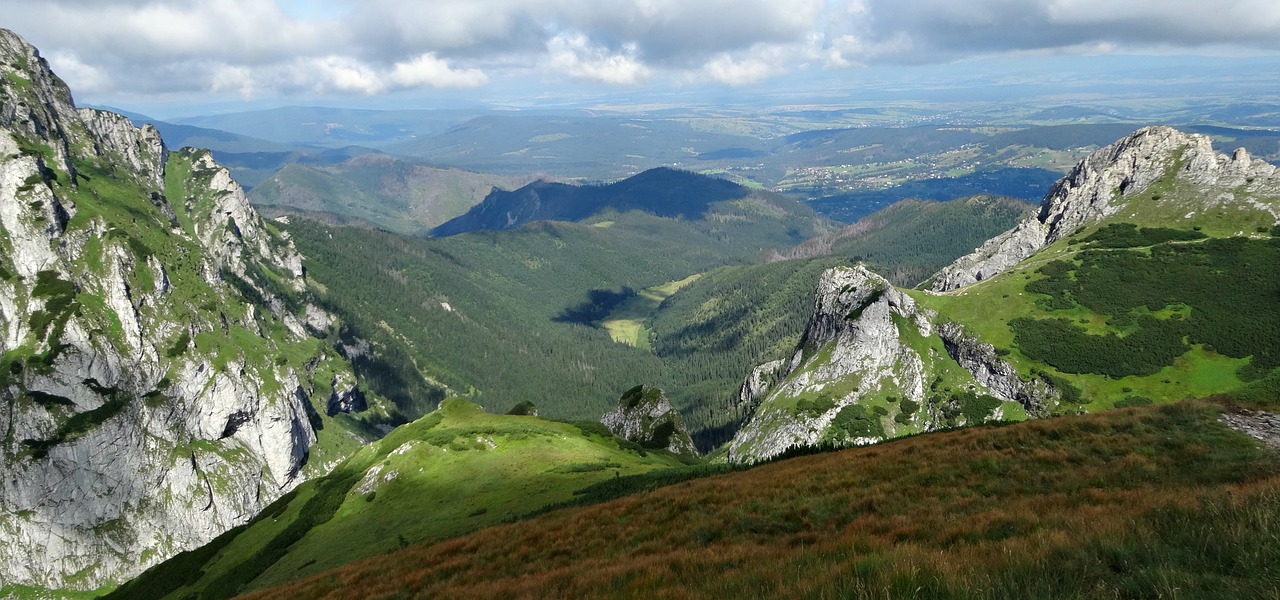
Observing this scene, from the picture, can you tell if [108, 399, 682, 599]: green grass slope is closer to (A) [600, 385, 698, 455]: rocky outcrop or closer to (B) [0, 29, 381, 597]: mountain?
(A) [600, 385, 698, 455]: rocky outcrop

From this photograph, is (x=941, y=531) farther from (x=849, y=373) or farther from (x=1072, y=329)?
(x=1072, y=329)

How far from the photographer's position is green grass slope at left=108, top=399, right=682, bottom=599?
44594 millimetres

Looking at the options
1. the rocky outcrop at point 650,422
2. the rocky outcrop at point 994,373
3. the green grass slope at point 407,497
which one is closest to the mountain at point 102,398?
the green grass slope at point 407,497

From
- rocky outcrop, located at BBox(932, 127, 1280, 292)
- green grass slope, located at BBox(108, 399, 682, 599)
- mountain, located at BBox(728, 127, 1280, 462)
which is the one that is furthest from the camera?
rocky outcrop, located at BBox(932, 127, 1280, 292)

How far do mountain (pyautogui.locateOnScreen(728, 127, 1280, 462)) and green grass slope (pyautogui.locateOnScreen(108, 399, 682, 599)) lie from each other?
45932 mm

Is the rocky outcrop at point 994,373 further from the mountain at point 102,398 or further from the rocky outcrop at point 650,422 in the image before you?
the mountain at point 102,398

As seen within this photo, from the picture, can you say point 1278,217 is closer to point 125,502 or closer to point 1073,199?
point 1073,199

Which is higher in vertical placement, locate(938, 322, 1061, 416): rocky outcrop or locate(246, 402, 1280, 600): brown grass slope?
Result: locate(246, 402, 1280, 600): brown grass slope

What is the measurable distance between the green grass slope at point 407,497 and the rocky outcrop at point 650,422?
15462 millimetres

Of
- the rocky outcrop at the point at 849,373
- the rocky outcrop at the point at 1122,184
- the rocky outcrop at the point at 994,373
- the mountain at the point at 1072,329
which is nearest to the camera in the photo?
the mountain at the point at 1072,329

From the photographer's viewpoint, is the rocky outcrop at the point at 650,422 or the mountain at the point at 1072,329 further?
the mountain at the point at 1072,329

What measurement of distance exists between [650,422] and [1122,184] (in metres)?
166

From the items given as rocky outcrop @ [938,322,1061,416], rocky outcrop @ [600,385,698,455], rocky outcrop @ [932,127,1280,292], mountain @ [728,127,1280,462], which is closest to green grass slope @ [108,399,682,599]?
rocky outcrop @ [600,385,698,455]

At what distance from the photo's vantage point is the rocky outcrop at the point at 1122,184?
144 metres
